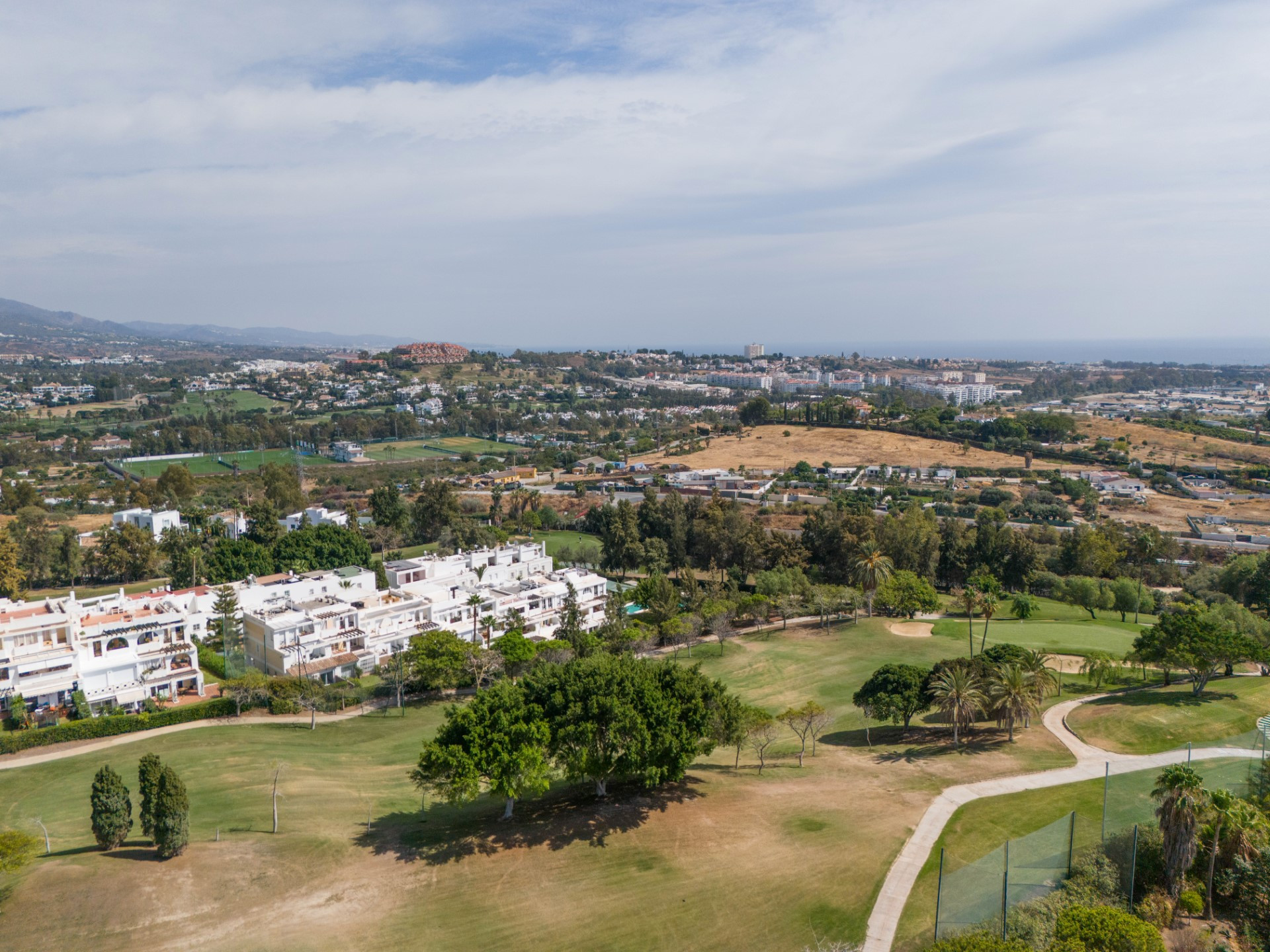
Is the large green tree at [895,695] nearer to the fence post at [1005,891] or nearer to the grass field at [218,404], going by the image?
the fence post at [1005,891]

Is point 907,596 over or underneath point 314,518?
underneath

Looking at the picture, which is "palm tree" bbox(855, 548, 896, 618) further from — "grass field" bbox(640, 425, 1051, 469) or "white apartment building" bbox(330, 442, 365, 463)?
"white apartment building" bbox(330, 442, 365, 463)

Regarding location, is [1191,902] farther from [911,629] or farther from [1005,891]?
[911,629]

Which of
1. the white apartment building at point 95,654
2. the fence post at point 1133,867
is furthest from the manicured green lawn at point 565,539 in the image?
the fence post at point 1133,867

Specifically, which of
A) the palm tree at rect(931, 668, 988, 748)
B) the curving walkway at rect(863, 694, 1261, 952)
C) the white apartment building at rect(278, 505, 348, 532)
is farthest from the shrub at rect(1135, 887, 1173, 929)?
the white apartment building at rect(278, 505, 348, 532)

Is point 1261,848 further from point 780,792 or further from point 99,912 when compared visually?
point 99,912

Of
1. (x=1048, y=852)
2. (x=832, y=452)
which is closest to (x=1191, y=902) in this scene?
(x=1048, y=852)

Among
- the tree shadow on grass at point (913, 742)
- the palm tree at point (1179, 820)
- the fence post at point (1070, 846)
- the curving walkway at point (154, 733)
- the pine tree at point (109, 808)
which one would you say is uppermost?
the palm tree at point (1179, 820)
